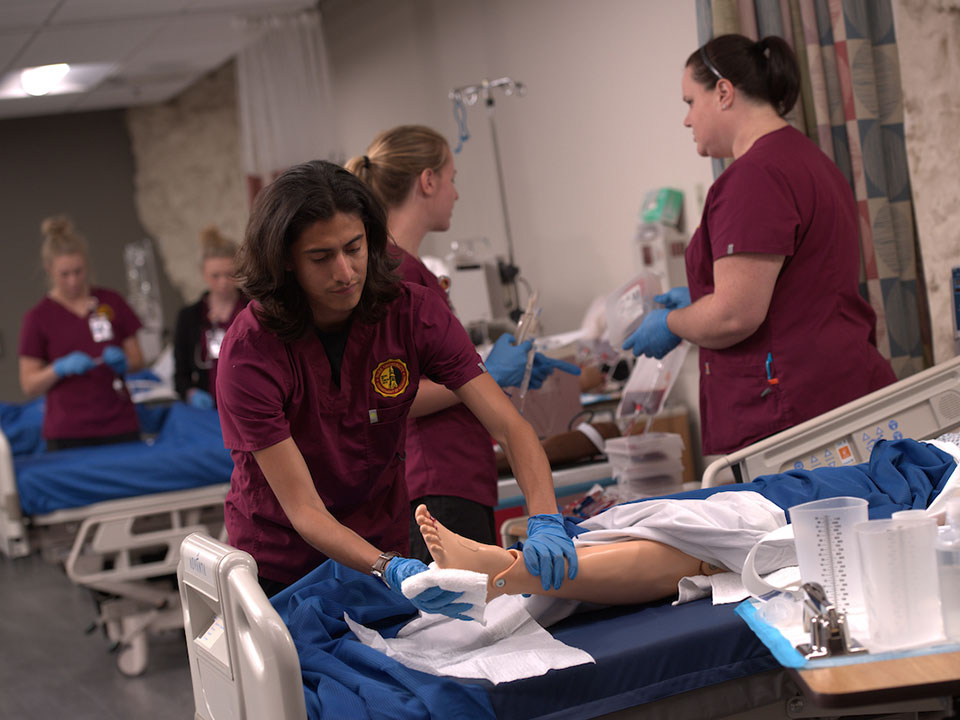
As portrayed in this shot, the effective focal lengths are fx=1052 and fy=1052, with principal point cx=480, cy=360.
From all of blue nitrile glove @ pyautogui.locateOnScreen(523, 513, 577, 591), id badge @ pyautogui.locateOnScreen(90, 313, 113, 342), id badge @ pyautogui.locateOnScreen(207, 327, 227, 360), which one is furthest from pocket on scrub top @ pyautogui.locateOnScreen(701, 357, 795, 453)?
id badge @ pyautogui.locateOnScreen(90, 313, 113, 342)

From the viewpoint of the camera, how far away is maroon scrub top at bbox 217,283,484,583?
170 centimetres

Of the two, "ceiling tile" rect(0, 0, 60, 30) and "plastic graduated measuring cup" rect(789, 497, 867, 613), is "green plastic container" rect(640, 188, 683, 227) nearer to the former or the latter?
"plastic graduated measuring cup" rect(789, 497, 867, 613)

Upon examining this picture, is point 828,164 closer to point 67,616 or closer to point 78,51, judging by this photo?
point 67,616

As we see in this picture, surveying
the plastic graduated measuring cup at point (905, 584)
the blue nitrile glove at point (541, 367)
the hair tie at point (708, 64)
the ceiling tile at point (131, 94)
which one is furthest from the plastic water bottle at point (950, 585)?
the ceiling tile at point (131, 94)

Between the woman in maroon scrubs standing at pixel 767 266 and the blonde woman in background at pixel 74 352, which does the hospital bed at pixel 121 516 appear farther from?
the woman in maroon scrubs standing at pixel 767 266

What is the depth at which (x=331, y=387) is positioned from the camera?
1.78 metres

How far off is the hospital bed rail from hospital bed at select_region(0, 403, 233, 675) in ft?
6.84

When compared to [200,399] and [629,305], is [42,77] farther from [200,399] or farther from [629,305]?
[629,305]

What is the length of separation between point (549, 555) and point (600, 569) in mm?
169

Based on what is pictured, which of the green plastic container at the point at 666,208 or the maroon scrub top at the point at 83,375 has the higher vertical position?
the green plastic container at the point at 666,208

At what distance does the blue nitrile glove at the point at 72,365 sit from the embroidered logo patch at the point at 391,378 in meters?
2.63

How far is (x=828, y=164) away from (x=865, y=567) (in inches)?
48.7

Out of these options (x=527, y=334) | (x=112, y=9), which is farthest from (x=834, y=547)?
(x=112, y=9)

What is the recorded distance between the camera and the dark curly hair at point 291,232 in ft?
5.40
